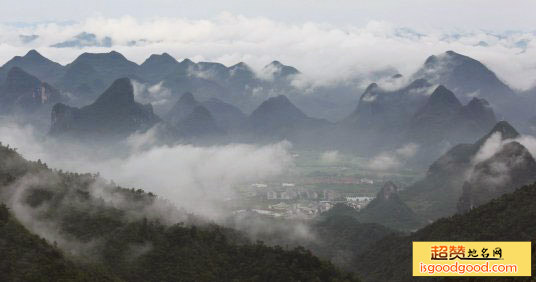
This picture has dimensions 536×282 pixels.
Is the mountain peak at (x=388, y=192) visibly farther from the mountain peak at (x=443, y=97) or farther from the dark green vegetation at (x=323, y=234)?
the mountain peak at (x=443, y=97)

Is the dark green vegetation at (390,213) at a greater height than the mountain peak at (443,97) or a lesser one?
lesser

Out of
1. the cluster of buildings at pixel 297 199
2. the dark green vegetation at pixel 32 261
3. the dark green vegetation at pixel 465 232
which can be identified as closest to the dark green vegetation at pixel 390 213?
the cluster of buildings at pixel 297 199

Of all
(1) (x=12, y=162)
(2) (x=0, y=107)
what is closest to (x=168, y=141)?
(2) (x=0, y=107)

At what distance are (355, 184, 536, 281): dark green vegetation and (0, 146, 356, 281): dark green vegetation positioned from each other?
47.1ft

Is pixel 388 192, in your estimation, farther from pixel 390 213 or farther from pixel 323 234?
pixel 323 234

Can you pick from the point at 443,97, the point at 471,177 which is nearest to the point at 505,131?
the point at 471,177

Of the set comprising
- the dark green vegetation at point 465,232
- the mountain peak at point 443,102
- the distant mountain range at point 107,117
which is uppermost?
the mountain peak at point 443,102

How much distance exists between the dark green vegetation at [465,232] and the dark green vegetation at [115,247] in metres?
14.4

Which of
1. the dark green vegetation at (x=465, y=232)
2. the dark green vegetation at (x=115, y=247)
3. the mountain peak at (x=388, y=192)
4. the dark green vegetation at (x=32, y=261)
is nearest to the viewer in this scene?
the dark green vegetation at (x=32, y=261)

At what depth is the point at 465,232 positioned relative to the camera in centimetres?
6216

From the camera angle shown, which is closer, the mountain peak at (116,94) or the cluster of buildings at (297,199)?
the cluster of buildings at (297,199)

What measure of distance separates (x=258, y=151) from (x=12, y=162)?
124369mm

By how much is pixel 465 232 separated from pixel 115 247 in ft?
104

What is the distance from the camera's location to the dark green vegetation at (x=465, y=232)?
2361 inches
